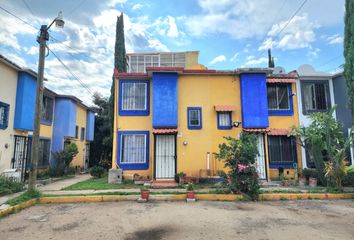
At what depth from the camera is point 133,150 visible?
13.6m

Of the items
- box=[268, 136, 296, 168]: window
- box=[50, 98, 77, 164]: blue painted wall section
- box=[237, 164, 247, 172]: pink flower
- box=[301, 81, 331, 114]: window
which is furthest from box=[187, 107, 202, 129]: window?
box=[50, 98, 77, 164]: blue painted wall section

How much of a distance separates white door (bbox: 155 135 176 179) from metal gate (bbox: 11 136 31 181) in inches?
306

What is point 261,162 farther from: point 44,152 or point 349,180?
point 44,152

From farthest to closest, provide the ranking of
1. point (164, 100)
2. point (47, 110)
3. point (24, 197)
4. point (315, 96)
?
point (47, 110)
point (315, 96)
point (164, 100)
point (24, 197)

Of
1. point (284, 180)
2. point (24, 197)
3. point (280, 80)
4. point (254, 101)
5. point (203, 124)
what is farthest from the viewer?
point (280, 80)

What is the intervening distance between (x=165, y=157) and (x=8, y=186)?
294 inches

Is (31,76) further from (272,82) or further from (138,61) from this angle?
(272,82)

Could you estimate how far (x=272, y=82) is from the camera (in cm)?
1445

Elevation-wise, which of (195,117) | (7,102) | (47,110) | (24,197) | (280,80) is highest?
(280,80)

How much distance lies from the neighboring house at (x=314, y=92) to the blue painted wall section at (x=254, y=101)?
2913 mm

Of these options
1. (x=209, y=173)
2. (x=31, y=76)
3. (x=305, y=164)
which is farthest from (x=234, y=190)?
(x=31, y=76)

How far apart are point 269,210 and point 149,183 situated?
6.39 m

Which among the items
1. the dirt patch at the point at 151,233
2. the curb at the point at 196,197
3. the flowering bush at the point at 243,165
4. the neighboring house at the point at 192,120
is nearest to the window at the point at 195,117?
the neighboring house at the point at 192,120

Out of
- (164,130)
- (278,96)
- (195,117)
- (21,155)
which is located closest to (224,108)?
(195,117)
